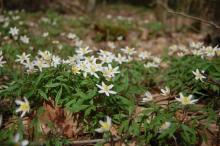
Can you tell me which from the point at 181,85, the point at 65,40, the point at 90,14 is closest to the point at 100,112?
the point at 181,85

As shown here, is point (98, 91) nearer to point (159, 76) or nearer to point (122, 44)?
point (159, 76)

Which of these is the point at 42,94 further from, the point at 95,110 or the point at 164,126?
the point at 164,126

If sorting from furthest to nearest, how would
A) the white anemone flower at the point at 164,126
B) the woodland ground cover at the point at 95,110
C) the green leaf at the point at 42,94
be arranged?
the green leaf at the point at 42,94 → the woodland ground cover at the point at 95,110 → the white anemone flower at the point at 164,126

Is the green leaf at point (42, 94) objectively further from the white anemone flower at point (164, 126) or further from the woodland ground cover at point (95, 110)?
the white anemone flower at point (164, 126)

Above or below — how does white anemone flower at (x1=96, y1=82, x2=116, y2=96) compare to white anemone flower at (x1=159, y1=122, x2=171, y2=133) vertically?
above

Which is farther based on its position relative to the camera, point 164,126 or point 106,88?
point 106,88

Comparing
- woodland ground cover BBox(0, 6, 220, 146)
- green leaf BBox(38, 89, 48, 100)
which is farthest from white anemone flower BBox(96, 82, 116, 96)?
green leaf BBox(38, 89, 48, 100)

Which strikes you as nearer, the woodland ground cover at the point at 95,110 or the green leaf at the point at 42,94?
the woodland ground cover at the point at 95,110

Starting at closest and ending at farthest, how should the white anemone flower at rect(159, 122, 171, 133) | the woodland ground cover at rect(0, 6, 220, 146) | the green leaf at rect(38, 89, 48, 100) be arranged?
the white anemone flower at rect(159, 122, 171, 133) < the woodland ground cover at rect(0, 6, 220, 146) < the green leaf at rect(38, 89, 48, 100)

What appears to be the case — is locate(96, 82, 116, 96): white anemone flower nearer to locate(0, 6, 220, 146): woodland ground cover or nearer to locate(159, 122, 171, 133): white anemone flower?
locate(0, 6, 220, 146): woodland ground cover

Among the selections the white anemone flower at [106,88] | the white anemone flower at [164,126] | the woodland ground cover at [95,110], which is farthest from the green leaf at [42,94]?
the white anemone flower at [164,126]

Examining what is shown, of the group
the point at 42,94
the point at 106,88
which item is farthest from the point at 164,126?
the point at 42,94
